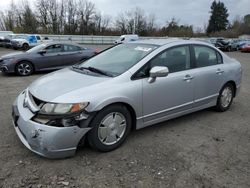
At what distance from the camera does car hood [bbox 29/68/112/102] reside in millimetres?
3160

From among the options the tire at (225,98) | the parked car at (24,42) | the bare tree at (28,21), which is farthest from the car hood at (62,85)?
the bare tree at (28,21)

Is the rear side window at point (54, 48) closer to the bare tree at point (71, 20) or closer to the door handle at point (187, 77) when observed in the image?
the door handle at point (187, 77)

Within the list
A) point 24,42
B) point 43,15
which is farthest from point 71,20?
point 24,42

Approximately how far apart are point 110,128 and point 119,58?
1300 millimetres

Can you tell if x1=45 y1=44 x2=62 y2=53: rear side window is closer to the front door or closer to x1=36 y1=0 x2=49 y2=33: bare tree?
the front door

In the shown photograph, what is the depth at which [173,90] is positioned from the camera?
13.2 ft

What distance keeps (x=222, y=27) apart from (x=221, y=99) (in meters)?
77.9

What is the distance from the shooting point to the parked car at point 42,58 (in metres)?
9.20

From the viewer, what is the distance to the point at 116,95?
10.8 ft

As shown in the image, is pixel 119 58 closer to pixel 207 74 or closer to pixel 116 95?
pixel 116 95

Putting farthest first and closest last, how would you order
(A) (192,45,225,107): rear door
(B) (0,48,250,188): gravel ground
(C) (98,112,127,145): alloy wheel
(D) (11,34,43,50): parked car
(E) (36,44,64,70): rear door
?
(D) (11,34,43,50): parked car
(E) (36,44,64,70): rear door
(A) (192,45,225,107): rear door
(C) (98,112,127,145): alloy wheel
(B) (0,48,250,188): gravel ground

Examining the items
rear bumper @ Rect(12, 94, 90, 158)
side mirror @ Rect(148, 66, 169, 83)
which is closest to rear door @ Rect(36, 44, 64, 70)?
rear bumper @ Rect(12, 94, 90, 158)

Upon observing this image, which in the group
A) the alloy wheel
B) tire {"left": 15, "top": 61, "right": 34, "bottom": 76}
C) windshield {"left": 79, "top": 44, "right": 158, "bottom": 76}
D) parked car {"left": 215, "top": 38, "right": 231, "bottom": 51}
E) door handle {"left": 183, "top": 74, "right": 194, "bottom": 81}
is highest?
parked car {"left": 215, "top": 38, "right": 231, "bottom": 51}

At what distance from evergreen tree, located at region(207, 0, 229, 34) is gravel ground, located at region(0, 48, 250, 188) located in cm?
7814
